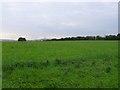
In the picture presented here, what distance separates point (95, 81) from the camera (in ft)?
48.2

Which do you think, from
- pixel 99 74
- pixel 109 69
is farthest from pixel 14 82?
pixel 109 69

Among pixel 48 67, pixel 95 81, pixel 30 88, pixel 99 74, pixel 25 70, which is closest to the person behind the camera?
pixel 30 88

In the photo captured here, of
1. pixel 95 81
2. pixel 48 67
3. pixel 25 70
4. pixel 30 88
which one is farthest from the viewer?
pixel 48 67

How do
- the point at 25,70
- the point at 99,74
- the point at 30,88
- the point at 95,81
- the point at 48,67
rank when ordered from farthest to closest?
the point at 48,67, the point at 25,70, the point at 99,74, the point at 95,81, the point at 30,88

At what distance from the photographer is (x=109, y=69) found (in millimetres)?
18250

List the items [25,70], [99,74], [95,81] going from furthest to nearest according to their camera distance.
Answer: [25,70] < [99,74] < [95,81]

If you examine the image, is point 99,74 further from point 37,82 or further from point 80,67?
point 37,82

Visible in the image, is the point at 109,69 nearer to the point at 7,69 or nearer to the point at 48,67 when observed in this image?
the point at 48,67

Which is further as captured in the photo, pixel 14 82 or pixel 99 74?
pixel 99 74

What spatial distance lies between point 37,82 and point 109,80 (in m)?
4.07

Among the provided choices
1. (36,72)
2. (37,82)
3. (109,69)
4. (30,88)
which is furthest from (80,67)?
(30,88)

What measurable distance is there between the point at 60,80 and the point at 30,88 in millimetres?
2190

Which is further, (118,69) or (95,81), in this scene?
(118,69)

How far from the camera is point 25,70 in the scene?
711 inches
